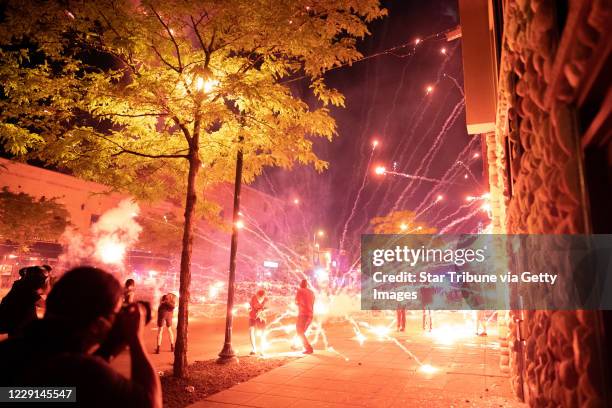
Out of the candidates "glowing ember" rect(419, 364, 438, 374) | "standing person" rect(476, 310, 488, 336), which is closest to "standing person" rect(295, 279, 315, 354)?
"glowing ember" rect(419, 364, 438, 374)

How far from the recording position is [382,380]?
24.1 ft

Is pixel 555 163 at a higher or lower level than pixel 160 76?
lower

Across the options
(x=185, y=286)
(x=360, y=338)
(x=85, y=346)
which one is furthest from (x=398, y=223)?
(x=85, y=346)

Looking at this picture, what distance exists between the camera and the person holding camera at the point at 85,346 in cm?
164

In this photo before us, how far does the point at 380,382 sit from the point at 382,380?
157mm

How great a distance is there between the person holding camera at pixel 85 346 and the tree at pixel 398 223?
34.1 m

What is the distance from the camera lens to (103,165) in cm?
789

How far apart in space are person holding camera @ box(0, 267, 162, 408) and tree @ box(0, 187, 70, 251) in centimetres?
2697

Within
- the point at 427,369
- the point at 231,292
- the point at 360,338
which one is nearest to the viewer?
the point at 427,369

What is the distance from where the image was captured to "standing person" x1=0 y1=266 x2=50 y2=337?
18.1 feet

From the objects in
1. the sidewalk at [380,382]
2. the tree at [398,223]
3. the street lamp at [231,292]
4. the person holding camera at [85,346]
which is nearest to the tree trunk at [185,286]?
the sidewalk at [380,382]

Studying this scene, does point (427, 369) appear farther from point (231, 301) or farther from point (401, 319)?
point (401, 319)

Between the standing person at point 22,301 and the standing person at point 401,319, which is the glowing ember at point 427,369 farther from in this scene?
the standing person at point 22,301

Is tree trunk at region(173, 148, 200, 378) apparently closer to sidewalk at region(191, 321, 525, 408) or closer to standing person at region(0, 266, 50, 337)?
sidewalk at region(191, 321, 525, 408)
